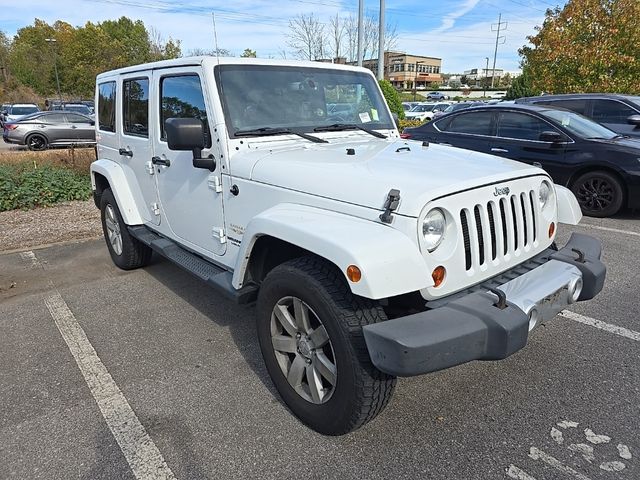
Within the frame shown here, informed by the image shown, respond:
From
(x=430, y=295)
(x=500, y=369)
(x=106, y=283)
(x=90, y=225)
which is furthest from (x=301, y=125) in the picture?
(x=90, y=225)

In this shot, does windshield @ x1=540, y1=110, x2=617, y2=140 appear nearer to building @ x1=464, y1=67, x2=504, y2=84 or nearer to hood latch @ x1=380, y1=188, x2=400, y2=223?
hood latch @ x1=380, y1=188, x2=400, y2=223

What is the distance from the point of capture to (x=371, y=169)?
8.45ft

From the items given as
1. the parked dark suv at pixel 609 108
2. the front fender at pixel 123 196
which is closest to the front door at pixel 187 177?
the front fender at pixel 123 196

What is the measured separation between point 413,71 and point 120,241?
100.0 meters

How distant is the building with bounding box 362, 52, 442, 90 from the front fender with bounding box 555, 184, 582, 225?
83.4 meters

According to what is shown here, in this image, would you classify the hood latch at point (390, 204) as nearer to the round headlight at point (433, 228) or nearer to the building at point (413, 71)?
the round headlight at point (433, 228)

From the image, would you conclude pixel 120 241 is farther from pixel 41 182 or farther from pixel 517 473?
pixel 41 182

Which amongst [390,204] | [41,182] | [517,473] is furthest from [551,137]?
[41,182]

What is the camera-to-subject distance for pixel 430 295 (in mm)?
2264

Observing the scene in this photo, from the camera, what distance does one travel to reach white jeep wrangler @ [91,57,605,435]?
2.06m

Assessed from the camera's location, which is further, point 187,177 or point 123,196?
point 123,196

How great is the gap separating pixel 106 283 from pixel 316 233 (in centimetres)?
Answer: 335

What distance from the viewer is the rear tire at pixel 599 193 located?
6.73 m

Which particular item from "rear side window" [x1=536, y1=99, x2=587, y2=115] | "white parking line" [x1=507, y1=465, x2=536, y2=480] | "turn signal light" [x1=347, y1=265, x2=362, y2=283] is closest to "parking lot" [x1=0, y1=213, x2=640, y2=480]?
"white parking line" [x1=507, y1=465, x2=536, y2=480]
